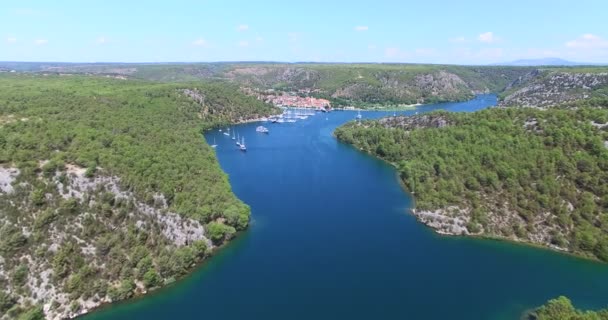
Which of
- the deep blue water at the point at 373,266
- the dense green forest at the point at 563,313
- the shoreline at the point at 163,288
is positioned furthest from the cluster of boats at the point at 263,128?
the dense green forest at the point at 563,313

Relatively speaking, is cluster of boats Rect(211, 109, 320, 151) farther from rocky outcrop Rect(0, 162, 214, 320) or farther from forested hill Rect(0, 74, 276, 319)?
rocky outcrop Rect(0, 162, 214, 320)

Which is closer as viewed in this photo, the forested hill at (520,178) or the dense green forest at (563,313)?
the dense green forest at (563,313)

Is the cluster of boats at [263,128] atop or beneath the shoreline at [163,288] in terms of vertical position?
atop

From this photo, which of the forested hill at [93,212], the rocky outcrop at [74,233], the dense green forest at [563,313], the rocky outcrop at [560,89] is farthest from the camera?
the rocky outcrop at [560,89]

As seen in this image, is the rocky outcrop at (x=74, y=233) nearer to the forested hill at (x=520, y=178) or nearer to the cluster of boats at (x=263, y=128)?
the forested hill at (x=520, y=178)

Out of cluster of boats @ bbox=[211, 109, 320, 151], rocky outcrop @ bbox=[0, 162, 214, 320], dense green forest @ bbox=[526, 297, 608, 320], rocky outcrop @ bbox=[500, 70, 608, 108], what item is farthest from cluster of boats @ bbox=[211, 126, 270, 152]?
rocky outcrop @ bbox=[500, 70, 608, 108]

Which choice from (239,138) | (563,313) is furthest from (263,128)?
(563,313)

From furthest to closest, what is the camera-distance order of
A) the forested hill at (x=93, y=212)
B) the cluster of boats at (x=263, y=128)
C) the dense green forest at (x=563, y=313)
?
the cluster of boats at (x=263, y=128)
the forested hill at (x=93, y=212)
the dense green forest at (x=563, y=313)
